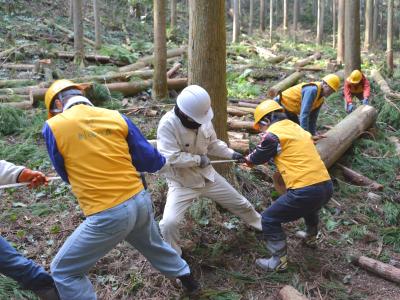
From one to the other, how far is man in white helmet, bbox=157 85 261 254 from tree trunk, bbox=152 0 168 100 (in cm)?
555

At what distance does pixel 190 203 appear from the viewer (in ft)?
13.9

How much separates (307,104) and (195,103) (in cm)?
298

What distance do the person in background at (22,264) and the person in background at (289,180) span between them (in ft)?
6.76

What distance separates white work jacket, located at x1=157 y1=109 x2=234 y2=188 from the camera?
13.1 ft

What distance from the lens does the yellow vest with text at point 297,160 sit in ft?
13.7

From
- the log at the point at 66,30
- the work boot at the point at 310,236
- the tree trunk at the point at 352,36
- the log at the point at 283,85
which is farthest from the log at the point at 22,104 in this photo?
the log at the point at 66,30

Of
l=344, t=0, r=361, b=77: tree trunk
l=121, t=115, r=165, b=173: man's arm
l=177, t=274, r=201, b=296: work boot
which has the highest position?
l=344, t=0, r=361, b=77: tree trunk

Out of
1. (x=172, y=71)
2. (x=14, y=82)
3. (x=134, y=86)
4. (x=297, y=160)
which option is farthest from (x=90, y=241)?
(x=172, y=71)

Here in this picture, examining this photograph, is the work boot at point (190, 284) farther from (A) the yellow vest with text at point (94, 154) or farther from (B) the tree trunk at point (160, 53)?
(B) the tree trunk at point (160, 53)

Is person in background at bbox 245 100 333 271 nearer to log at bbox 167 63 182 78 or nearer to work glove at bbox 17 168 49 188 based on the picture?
work glove at bbox 17 168 49 188

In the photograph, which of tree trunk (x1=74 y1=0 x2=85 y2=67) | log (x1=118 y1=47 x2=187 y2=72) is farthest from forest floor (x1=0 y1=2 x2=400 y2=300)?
tree trunk (x1=74 y1=0 x2=85 y2=67)

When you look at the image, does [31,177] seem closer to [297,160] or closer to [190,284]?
[190,284]

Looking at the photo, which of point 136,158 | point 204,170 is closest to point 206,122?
point 204,170

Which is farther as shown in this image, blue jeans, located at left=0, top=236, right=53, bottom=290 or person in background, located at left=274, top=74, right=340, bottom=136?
person in background, located at left=274, top=74, right=340, bottom=136
